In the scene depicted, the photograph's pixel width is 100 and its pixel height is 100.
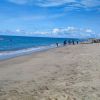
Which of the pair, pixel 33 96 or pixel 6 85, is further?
pixel 6 85

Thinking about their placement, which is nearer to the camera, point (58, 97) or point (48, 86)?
point (58, 97)

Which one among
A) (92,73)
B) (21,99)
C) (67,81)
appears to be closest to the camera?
(21,99)

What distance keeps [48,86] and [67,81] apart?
126cm

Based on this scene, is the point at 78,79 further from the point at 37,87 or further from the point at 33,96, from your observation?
the point at 33,96

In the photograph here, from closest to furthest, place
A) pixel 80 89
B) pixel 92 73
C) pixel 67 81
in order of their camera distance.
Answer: pixel 80 89 < pixel 67 81 < pixel 92 73

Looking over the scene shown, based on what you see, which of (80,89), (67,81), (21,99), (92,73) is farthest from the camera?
(92,73)

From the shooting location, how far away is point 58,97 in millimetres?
7797

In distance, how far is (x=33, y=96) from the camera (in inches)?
313

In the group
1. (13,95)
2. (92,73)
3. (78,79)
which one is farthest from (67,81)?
(13,95)

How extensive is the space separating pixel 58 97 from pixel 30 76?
4.39 meters

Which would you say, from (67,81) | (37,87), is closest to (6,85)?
(37,87)

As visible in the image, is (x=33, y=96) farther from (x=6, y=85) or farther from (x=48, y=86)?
(x=6, y=85)

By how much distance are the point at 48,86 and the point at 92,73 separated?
3.54 metres

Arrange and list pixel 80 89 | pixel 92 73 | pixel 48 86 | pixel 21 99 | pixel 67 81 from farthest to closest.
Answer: pixel 92 73 → pixel 67 81 → pixel 48 86 → pixel 80 89 → pixel 21 99
